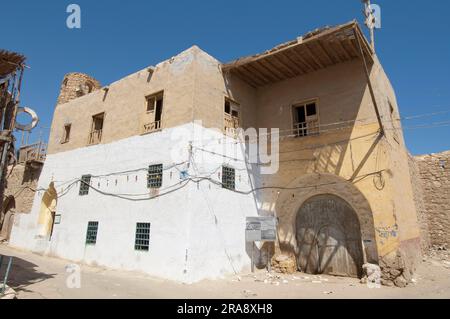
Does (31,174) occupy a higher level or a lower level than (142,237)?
higher

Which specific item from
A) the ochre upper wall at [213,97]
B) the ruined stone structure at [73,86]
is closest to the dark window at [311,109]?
the ochre upper wall at [213,97]

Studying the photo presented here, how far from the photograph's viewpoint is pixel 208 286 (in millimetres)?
8617

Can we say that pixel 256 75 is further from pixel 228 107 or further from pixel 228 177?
pixel 228 177

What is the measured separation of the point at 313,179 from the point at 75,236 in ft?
33.1

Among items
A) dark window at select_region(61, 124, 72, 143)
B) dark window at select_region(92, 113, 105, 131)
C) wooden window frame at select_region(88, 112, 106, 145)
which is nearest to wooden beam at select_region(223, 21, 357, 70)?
wooden window frame at select_region(88, 112, 106, 145)

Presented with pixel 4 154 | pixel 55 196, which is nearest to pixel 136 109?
pixel 4 154

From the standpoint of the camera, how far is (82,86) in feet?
56.9

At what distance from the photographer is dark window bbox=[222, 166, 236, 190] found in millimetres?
10797

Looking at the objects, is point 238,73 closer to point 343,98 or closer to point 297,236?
point 343,98

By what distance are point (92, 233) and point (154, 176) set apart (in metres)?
3.88

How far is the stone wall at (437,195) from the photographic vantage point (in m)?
14.8

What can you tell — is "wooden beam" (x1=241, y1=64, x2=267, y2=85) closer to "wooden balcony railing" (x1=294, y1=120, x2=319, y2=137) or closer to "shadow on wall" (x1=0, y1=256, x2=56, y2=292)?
"wooden balcony railing" (x1=294, y1=120, x2=319, y2=137)

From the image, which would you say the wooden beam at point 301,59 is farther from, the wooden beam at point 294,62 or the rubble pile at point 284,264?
the rubble pile at point 284,264

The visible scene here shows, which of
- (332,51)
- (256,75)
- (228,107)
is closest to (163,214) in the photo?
(228,107)
